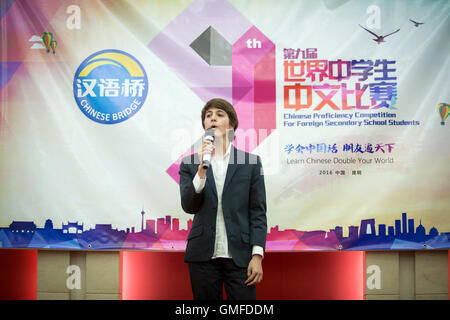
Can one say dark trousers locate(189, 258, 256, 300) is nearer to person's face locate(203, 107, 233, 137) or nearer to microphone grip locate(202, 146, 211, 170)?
microphone grip locate(202, 146, 211, 170)

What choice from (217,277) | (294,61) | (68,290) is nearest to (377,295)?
(217,277)

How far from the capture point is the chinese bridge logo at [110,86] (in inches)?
112

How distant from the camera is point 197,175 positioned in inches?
67.4

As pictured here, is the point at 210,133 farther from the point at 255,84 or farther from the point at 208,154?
the point at 255,84

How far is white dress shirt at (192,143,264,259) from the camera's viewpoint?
5.62 feet

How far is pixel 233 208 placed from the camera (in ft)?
5.78

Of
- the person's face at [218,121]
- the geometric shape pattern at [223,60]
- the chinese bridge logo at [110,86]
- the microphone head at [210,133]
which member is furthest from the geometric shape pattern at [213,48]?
the microphone head at [210,133]

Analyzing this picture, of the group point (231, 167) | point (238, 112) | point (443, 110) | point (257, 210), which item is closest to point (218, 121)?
point (231, 167)

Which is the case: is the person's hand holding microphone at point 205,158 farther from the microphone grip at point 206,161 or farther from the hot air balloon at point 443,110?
the hot air balloon at point 443,110

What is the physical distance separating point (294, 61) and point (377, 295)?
6.24 feet

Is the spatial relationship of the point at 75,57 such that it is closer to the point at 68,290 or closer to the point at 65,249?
the point at 65,249

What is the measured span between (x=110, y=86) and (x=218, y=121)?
1347 millimetres

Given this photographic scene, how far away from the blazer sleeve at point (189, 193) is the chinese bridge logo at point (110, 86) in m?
1.20

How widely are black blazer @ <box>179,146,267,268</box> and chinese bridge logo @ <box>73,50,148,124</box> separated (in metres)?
1.22
